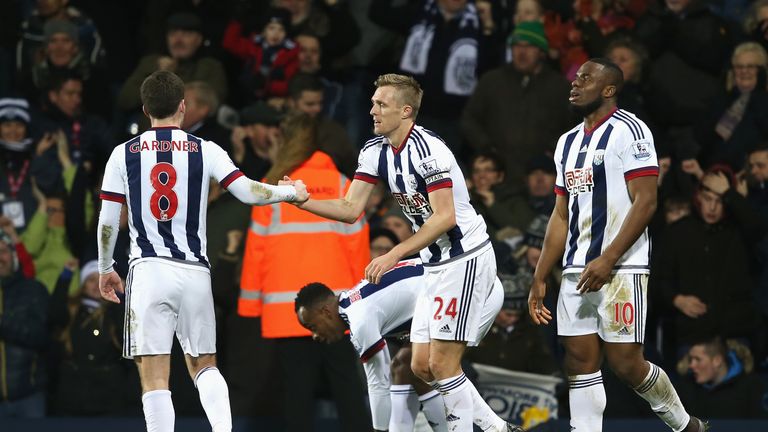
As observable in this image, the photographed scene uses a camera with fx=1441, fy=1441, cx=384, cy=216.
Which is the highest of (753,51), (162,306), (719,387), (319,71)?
(319,71)

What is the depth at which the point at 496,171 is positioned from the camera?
1098cm

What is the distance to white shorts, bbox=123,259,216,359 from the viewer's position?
24.5 feet

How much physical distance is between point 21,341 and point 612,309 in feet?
16.5

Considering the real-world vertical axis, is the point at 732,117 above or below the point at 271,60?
below

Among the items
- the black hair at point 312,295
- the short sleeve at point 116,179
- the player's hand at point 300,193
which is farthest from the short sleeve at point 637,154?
the short sleeve at point 116,179

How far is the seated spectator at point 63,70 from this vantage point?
1240 cm

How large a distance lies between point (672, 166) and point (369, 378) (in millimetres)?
4150

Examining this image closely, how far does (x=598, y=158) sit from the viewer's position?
25.1 feet

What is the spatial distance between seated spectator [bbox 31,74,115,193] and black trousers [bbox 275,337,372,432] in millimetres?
3352

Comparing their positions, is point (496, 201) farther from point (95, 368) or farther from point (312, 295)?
point (95, 368)

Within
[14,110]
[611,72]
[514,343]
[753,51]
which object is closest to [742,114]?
[753,51]

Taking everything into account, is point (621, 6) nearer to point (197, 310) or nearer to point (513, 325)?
point (513, 325)

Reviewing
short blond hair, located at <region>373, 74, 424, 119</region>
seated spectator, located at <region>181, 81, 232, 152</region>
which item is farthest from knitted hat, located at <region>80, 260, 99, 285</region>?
short blond hair, located at <region>373, 74, 424, 119</region>

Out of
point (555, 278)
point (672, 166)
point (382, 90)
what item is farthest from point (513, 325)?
point (382, 90)
